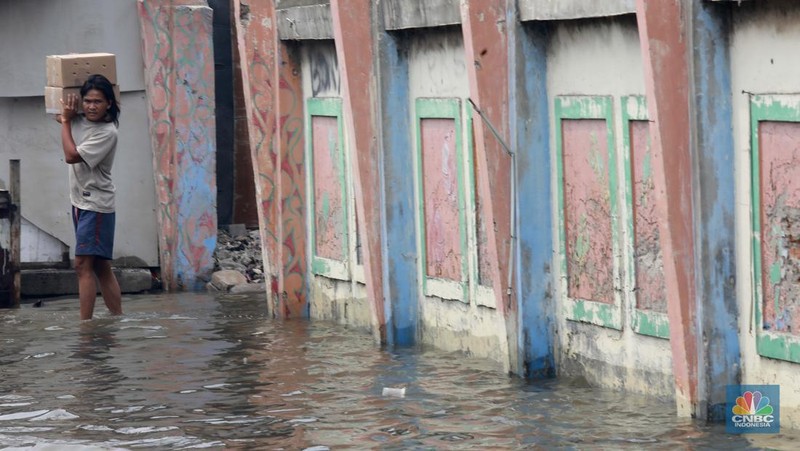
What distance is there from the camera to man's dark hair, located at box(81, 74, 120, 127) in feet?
38.1

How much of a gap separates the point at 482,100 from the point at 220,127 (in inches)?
337

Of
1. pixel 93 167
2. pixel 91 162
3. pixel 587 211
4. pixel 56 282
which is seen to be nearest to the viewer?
pixel 587 211

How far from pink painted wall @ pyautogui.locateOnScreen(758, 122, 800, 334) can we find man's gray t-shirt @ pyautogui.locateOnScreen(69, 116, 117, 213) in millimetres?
5915

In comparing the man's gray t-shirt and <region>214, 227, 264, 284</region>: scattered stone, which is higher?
the man's gray t-shirt

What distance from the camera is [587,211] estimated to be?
886cm

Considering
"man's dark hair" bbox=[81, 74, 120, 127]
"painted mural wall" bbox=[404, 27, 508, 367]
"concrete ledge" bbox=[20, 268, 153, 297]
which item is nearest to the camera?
"painted mural wall" bbox=[404, 27, 508, 367]

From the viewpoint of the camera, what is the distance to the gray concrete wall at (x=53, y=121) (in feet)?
48.7

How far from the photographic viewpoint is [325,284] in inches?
497

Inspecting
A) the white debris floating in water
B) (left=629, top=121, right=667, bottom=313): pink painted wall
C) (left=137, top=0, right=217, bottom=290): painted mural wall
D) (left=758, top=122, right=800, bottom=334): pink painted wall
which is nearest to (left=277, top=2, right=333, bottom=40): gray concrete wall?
(left=137, top=0, right=217, bottom=290): painted mural wall

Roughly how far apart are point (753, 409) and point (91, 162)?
6.02m

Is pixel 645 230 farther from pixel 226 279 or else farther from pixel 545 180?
pixel 226 279

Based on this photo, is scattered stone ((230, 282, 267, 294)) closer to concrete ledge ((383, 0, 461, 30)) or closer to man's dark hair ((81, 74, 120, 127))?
man's dark hair ((81, 74, 120, 127))

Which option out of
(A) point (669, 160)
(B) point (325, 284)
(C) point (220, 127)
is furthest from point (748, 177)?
(C) point (220, 127)

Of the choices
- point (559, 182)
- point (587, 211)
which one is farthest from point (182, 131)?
point (587, 211)
